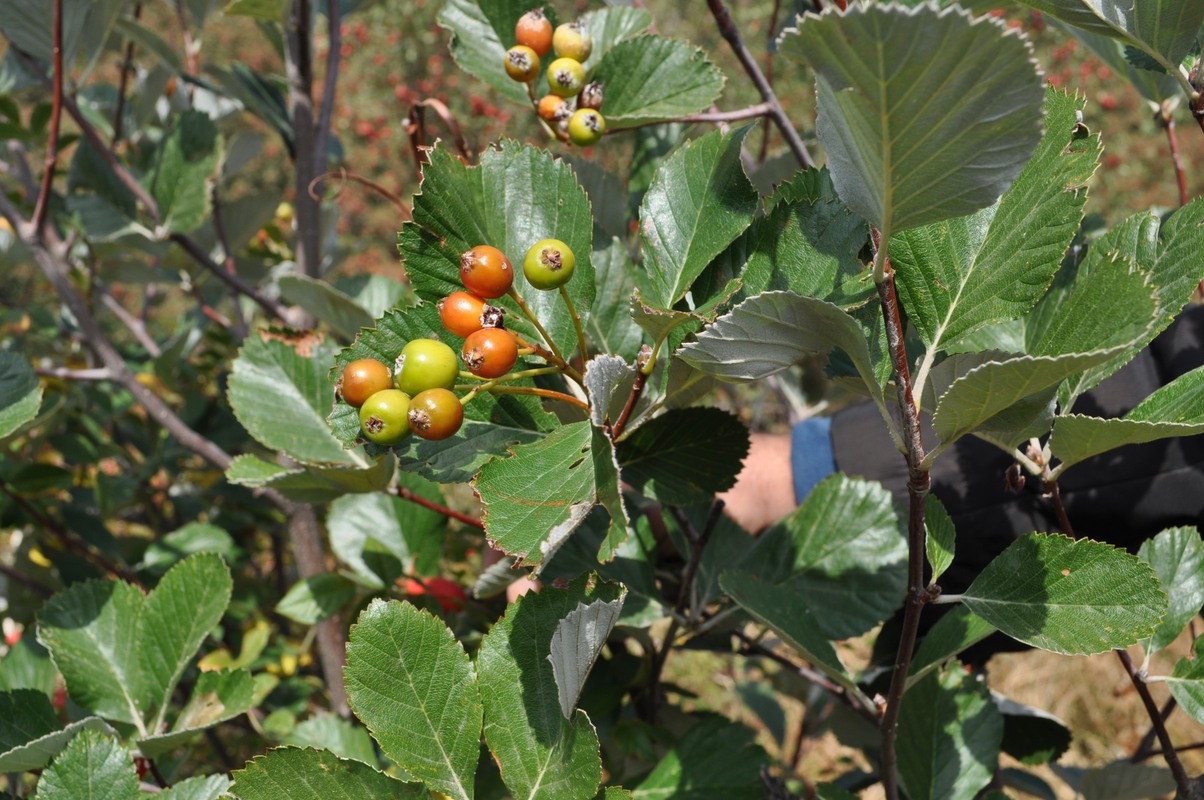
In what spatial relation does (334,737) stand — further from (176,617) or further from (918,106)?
(918,106)

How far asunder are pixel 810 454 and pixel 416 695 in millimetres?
823

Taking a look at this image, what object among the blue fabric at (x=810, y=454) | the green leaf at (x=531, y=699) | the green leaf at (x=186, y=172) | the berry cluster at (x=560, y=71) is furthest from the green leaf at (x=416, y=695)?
the green leaf at (x=186, y=172)

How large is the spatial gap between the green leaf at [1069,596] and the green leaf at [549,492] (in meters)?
0.26

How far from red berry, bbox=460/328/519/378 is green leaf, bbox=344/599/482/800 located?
0.17 m

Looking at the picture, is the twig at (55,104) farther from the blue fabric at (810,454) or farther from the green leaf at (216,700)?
the blue fabric at (810,454)

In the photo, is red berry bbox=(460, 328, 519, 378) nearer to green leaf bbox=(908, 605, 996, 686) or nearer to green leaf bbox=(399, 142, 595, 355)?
green leaf bbox=(399, 142, 595, 355)

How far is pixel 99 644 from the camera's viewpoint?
2.86 ft

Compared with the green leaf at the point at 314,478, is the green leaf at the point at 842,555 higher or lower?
lower

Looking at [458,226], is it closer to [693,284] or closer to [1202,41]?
[693,284]

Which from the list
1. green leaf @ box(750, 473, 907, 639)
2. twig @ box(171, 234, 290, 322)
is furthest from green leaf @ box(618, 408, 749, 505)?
twig @ box(171, 234, 290, 322)

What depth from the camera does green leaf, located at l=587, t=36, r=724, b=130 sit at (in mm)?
907

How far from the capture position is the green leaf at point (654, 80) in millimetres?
907

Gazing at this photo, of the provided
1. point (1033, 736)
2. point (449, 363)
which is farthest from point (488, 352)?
point (1033, 736)

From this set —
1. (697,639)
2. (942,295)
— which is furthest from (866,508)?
(942,295)
